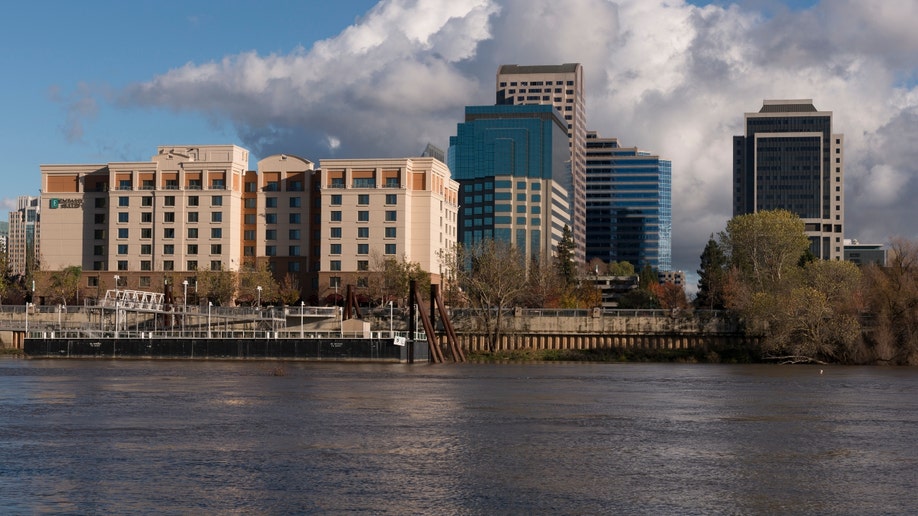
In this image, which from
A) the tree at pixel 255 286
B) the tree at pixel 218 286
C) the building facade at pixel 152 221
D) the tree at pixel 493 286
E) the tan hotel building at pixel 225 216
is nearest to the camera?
the tree at pixel 493 286

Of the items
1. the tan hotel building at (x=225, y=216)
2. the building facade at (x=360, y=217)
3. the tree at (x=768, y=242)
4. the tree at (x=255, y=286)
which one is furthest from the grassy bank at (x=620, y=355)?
the tan hotel building at (x=225, y=216)

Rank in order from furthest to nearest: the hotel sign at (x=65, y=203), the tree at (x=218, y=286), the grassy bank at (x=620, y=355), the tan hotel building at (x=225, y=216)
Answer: the hotel sign at (x=65, y=203) < the tan hotel building at (x=225, y=216) < the tree at (x=218, y=286) < the grassy bank at (x=620, y=355)

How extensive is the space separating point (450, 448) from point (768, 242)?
120779mm

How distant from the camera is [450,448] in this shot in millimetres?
45062

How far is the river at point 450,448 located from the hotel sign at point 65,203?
337 ft

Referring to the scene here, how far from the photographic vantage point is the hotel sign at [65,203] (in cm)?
18212

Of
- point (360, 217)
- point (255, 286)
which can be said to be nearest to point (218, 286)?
point (255, 286)

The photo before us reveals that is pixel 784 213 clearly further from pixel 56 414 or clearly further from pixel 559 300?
pixel 56 414

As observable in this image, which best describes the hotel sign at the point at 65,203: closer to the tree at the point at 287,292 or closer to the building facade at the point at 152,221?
the building facade at the point at 152,221

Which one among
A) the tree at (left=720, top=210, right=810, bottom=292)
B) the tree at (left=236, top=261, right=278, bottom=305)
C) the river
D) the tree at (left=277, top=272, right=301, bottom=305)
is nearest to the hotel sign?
the tree at (left=236, top=261, right=278, bottom=305)

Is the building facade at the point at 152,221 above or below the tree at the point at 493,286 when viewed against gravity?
above

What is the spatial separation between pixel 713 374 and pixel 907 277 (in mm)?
31974

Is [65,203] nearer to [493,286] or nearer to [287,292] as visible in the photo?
[287,292]

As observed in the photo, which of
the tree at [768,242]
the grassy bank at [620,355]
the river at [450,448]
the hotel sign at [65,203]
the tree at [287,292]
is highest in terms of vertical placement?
the hotel sign at [65,203]
